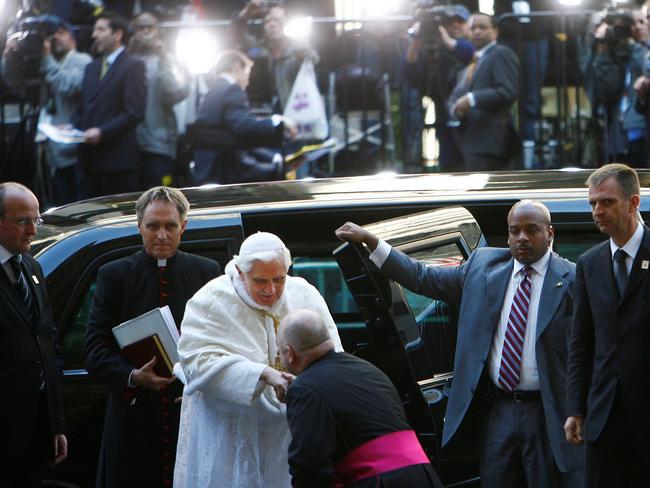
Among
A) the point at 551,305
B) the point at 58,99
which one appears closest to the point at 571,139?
the point at 58,99

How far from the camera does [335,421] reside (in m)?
4.75

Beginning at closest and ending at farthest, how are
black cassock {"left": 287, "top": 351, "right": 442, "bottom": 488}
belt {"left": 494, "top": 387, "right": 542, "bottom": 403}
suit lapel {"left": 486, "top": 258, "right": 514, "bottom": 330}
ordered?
black cassock {"left": 287, "top": 351, "right": 442, "bottom": 488}, belt {"left": 494, "top": 387, "right": 542, "bottom": 403}, suit lapel {"left": 486, "top": 258, "right": 514, "bottom": 330}

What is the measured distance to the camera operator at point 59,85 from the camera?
11594mm

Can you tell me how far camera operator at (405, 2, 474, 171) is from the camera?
11.5 meters

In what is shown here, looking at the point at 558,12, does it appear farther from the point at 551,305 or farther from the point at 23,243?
the point at 23,243

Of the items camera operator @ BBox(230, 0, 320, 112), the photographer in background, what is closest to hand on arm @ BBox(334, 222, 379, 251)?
the photographer in background

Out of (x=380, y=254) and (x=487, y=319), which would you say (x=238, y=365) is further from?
(x=487, y=319)

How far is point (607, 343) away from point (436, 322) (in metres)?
1.12

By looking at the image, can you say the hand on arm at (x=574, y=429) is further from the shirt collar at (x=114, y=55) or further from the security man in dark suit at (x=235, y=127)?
the shirt collar at (x=114, y=55)

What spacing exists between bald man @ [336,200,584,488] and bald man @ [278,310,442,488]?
116 centimetres

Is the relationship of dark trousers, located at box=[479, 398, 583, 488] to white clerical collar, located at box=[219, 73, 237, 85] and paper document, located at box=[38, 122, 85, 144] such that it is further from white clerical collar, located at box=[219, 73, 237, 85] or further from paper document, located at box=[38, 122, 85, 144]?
paper document, located at box=[38, 122, 85, 144]

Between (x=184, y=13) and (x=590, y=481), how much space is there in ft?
26.4

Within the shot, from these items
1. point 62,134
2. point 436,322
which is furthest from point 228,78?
point 436,322

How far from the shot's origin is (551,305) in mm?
6086
